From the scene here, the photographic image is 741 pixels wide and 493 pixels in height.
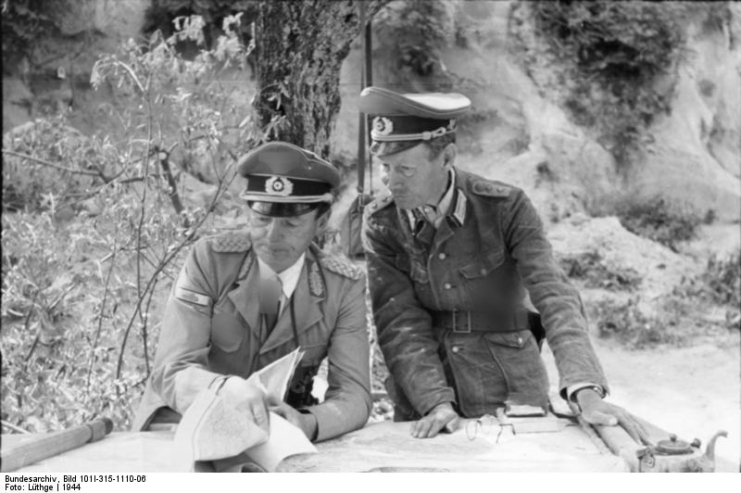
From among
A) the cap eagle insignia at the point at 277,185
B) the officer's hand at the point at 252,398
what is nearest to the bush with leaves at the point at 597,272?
the cap eagle insignia at the point at 277,185

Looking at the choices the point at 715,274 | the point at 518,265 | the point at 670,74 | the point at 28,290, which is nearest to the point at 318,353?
the point at 518,265

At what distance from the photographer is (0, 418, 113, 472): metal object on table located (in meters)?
2.97

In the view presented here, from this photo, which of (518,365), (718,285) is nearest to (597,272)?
(718,285)

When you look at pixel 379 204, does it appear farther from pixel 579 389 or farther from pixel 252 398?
pixel 252 398

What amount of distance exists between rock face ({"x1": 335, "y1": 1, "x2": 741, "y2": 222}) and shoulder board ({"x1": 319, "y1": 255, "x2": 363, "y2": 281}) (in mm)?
3778

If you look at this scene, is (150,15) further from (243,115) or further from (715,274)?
(715,274)

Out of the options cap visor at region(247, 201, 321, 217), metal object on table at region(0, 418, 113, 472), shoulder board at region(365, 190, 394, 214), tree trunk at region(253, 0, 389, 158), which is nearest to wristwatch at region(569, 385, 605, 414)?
shoulder board at region(365, 190, 394, 214)

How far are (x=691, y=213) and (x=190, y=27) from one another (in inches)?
174

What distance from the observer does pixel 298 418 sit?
307cm

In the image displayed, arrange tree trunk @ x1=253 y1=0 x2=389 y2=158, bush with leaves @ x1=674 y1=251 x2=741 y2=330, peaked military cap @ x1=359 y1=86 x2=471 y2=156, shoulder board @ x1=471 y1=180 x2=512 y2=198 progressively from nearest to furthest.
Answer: peaked military cap @ x1=359 y1=86 x2=471 y2=156
shoulder board @ x1=471 y1=180 x2=512 y2=198
tree trunk @ x1=253 y1=0 x2=389 y2=158
bush with leaves @ x1=674 y1=251 x2=741 y2=330

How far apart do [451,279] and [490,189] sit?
1.06 feet

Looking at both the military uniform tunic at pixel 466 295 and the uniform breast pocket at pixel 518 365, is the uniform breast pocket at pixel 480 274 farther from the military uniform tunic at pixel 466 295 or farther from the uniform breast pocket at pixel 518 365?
the uniform breast pocket at pixel 518 365

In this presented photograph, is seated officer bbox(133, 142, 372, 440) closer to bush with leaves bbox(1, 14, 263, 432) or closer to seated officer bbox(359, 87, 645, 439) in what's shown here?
seated officer bbox(359, 87, 645, 439)

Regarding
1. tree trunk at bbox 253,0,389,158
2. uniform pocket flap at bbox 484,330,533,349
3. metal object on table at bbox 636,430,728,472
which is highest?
tree trunk at bbox 253,0,389,158
